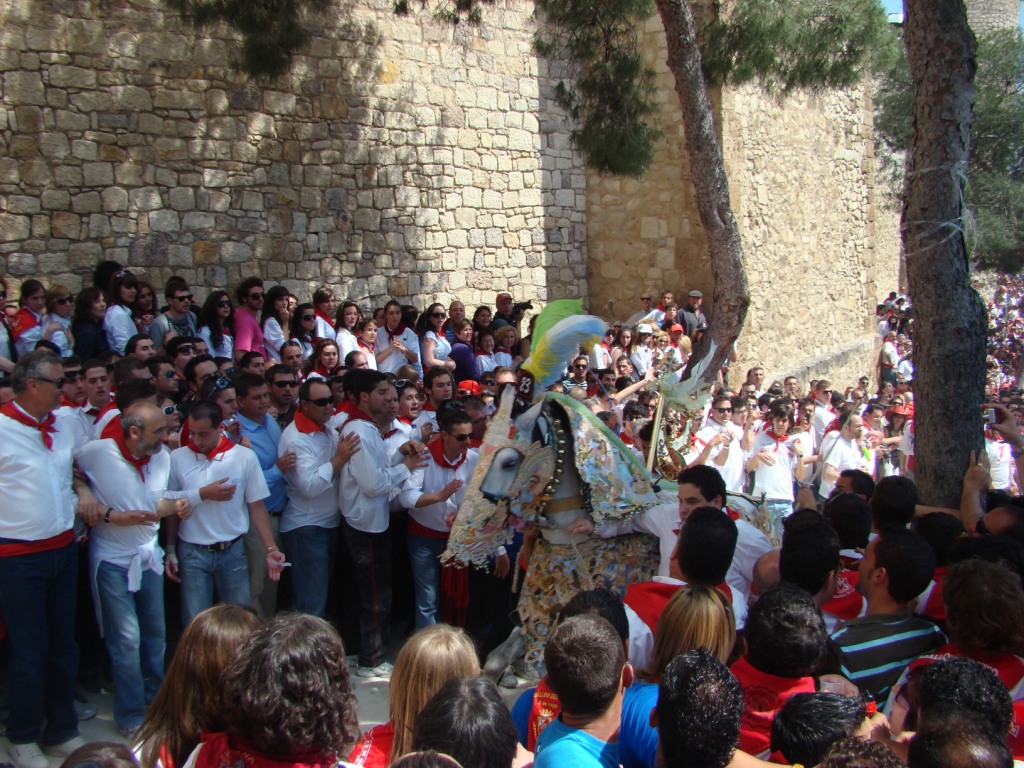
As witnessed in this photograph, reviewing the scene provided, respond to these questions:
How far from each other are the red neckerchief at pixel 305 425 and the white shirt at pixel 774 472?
3397 mm

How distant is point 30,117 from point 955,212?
335 inches

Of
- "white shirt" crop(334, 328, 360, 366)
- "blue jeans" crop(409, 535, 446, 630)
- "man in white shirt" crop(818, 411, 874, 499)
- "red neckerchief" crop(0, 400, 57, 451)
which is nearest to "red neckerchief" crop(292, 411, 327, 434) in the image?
"blue jeans" crop(409, 535, 446, 630)

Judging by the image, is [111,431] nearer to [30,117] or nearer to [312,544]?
[312,544]

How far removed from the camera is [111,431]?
487 cm

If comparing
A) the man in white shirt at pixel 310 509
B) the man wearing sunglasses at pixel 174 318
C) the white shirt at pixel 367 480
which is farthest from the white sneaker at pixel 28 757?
the man wearing sunglasses at pixel 174 318

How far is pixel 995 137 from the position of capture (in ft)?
70.6

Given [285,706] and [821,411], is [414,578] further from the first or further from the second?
[821,411]

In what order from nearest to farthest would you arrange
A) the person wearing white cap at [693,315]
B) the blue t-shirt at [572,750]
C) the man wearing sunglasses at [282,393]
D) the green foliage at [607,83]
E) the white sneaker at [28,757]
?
1. the blue t-shirt at [572,750]
2. the white sneaker at [28,757]
3. the man wearing sunglasses at [282,393]
4. the green foliage at [607,83]
5. the person wearing white cap at [693,315]

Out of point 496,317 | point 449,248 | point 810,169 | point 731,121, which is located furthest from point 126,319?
point 810,169

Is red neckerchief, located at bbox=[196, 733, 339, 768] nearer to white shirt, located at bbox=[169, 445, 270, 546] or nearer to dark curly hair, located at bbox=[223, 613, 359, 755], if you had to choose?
dark curly hair, located at bbox=[223, 613, 359, 755]

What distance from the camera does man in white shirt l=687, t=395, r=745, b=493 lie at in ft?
23.1

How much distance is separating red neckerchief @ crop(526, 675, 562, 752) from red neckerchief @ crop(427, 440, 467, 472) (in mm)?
3010

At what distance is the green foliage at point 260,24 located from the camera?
974cm

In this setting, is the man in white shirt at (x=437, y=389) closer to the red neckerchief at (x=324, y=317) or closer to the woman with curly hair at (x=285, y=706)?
the red neckerchief at (x=324, y=317)
